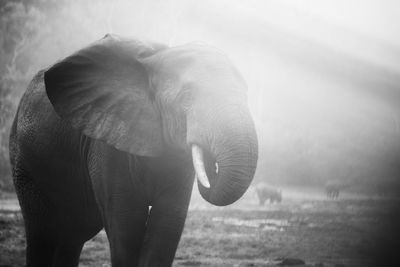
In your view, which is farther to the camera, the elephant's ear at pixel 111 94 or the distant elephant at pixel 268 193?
the distant elephant at pixel 268 193

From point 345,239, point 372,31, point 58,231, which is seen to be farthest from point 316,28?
point 58,231

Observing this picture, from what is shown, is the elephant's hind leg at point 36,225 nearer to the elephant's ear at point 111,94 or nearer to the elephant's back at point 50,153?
the elephant's back at point 50,153

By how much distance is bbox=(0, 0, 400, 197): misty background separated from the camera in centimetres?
784

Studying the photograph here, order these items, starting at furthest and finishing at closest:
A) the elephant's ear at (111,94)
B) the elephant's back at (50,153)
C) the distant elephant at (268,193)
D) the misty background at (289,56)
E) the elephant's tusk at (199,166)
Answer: the misty background at (289,56) < the distant elephant at (268,193) < the elephant's back at (50,153) < the elephant's ear at (111,94) < the elephant's tusk at (199,166)

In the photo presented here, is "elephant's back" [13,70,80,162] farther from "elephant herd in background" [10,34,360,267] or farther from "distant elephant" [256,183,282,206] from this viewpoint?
"distant elephant" [256,183,282,206]

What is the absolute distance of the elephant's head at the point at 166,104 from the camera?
1773 millimetres

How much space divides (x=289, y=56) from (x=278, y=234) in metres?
3.32

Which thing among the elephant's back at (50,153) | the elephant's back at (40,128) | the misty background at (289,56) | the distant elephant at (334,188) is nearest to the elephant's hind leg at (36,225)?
the elephant's back at (50,153)

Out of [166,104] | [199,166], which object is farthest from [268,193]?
[199,166]

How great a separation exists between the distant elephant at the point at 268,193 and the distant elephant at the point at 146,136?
16.5 ft

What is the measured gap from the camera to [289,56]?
821 cm

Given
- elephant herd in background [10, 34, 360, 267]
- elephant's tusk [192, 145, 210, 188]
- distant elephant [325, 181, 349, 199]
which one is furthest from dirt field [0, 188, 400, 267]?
elephant's tusk [192, 145, 210, 188]

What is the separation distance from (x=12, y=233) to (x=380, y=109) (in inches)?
247

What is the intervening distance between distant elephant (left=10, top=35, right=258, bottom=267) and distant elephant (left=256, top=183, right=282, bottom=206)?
198 inches
